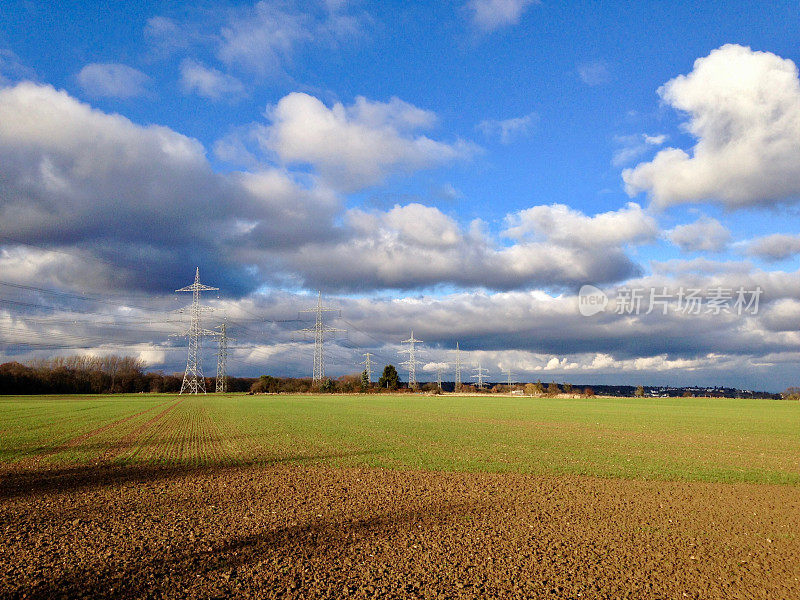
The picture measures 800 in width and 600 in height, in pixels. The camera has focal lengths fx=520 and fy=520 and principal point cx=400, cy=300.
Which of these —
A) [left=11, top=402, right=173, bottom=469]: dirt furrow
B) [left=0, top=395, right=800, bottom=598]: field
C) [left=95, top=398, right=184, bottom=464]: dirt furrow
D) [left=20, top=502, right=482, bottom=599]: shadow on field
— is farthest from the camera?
[left=95, top=398, right=184, bottom=464]: dirt furrow

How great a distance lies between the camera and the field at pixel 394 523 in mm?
8031

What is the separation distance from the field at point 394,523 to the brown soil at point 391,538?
47 millimetres

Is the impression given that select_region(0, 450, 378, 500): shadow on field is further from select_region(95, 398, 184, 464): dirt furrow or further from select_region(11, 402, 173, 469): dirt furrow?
select_region(95, 398, 184, 464): dirt furrow

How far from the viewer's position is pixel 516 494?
1424cm

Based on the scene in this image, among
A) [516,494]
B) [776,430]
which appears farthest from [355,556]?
[776,430]

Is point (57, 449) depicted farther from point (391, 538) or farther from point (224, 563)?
point (391, 538)

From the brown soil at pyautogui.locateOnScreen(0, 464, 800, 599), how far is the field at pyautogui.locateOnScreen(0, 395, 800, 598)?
47 millimetres

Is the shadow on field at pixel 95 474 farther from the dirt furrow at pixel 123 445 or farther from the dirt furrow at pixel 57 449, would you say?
the dirt furrow at pixel 123 445

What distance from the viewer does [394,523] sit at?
11.1 meters

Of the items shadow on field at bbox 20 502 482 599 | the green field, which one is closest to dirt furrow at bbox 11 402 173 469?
the green field

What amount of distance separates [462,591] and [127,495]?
10088 millimetres

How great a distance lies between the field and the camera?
8031mm

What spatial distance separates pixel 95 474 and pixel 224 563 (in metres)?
10.6

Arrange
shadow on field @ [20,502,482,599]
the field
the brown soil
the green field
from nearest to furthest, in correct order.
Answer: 1. shadow on field @ [20,502,482,599]
2. the brown soil
3. the field
4. the green field
